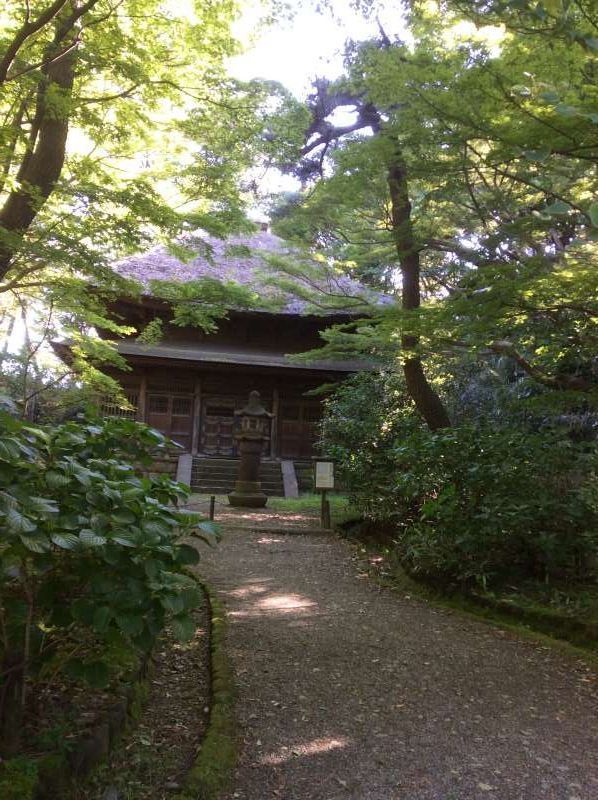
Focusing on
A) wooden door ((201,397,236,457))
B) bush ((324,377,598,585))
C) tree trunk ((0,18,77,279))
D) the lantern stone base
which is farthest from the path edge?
wooden door ((201,397,236,457))

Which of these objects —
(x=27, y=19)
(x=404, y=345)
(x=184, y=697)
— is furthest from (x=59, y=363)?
(x=184, y=697)

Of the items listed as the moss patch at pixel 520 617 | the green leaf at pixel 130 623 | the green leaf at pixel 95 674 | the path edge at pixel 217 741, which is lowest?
the path edge at pixel 217 741

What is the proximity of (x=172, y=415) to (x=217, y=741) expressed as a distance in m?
14.8

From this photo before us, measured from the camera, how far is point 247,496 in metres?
12.1

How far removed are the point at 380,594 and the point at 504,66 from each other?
4.80 metres

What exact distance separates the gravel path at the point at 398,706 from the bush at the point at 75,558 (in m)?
0.95

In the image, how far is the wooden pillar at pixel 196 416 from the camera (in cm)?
1691

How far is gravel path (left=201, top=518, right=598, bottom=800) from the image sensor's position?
8.59ft

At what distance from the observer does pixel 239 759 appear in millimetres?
2766

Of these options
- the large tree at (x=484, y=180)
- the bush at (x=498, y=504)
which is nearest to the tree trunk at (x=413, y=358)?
the large tree at (x=484, y=180)

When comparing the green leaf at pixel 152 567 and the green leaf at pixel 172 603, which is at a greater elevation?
the green leaf at pixel 152 567

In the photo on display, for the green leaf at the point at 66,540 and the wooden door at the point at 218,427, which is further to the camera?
the wooden door at the point at 218,427

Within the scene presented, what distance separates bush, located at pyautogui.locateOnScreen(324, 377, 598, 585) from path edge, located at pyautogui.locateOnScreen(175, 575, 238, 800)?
252 centimetres

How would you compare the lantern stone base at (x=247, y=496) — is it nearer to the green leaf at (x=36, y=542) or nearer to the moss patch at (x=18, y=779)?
the moss patch at (x=18, y=779)
